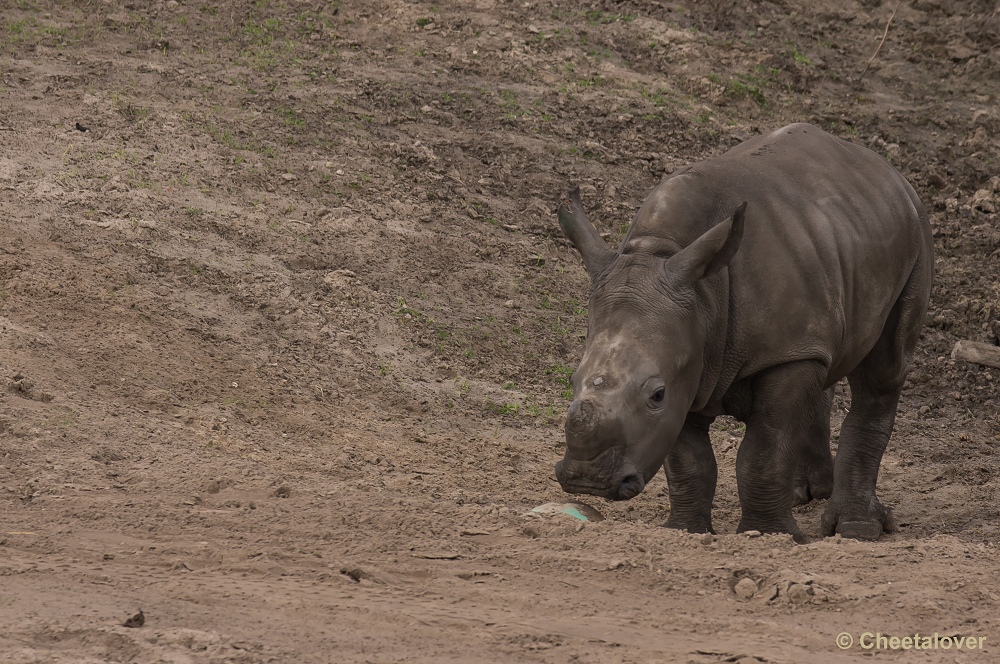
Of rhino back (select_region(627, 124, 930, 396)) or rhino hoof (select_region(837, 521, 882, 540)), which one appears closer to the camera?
rhino back (select_region(627, 124, 930, 396))

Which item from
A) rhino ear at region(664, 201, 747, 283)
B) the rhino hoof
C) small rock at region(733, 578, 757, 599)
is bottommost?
the rhino hoof

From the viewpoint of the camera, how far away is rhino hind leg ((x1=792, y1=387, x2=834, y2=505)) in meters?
8.90

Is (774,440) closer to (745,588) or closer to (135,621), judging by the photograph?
(745,588)

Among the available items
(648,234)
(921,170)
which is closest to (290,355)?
(648,234)

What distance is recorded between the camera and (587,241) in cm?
709

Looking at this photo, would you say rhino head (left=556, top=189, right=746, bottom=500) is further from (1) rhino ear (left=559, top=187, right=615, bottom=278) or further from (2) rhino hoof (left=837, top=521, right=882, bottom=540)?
(2) rhino hoof (left=837, top=521, right=882, bottom=540)

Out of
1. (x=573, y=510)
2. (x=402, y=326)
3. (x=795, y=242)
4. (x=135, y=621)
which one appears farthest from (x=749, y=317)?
(x=402, y=326)

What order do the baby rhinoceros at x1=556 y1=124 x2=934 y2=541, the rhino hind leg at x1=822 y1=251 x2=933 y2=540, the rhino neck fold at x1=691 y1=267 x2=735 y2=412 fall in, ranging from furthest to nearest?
the rhino hind leg at x1=822 y1=251 x2=933 y2=540 → the rhino neck fold at x1=691 y1=267 x2=735 y2=412 → the baby rhinoceros at x1=556 y1=124 x2=934 y2=541

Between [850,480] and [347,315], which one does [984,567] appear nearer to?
[850,480]

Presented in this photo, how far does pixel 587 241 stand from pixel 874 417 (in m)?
2.68

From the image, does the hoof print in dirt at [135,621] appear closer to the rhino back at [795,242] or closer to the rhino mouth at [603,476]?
the rhino mouth at [603,476]

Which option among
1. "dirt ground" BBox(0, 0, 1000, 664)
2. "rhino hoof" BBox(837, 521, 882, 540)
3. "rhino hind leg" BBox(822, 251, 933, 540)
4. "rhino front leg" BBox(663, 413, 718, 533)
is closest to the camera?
"dirt ground" BBox(0, 0, 1000, 664)

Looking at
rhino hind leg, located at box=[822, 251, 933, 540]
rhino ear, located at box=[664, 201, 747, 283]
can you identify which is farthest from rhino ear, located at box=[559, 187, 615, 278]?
rhino hind leg, located at box=[822, 251, 933, 540]

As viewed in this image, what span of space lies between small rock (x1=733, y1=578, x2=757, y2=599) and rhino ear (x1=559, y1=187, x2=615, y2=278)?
202cm
